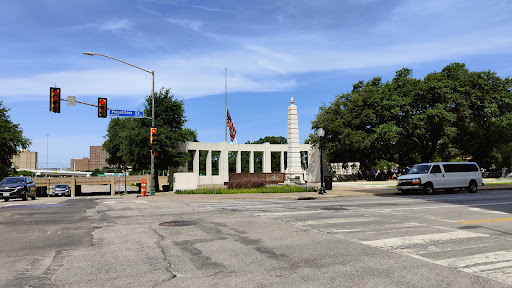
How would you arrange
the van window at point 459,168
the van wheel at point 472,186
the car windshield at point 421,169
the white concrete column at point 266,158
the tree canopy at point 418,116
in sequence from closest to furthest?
the car windshield at point 421,169, the van window at point 459,168, the van wheel at point 472,186, the tree canopy at point 418,116, the white concrete column at point 266,158

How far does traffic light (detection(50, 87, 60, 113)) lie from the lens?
22.8m

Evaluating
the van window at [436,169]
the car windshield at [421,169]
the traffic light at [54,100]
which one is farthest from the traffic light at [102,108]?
the van window at [436,169]

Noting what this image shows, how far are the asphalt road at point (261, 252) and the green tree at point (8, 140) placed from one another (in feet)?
138

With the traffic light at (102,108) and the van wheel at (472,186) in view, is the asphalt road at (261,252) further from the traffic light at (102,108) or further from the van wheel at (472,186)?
the traffic light at (102,108)

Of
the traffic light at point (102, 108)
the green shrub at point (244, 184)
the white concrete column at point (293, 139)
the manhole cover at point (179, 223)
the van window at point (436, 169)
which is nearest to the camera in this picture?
the manhole cover at point (179, 223)

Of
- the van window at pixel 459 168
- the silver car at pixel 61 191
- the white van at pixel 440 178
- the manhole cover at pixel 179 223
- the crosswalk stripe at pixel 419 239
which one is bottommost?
the silver car at pixel 61 191

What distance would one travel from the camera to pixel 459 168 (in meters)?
24.6

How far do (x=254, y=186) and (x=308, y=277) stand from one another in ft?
78.4

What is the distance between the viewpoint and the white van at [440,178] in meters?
23.0

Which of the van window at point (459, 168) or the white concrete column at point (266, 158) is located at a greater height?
the white concrete column at point (266, 158)

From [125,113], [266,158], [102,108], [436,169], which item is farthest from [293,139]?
[266,158]

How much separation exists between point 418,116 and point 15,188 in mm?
34484

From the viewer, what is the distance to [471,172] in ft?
81.6

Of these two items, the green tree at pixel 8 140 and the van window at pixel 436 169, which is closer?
the van window at pixel 436 169
